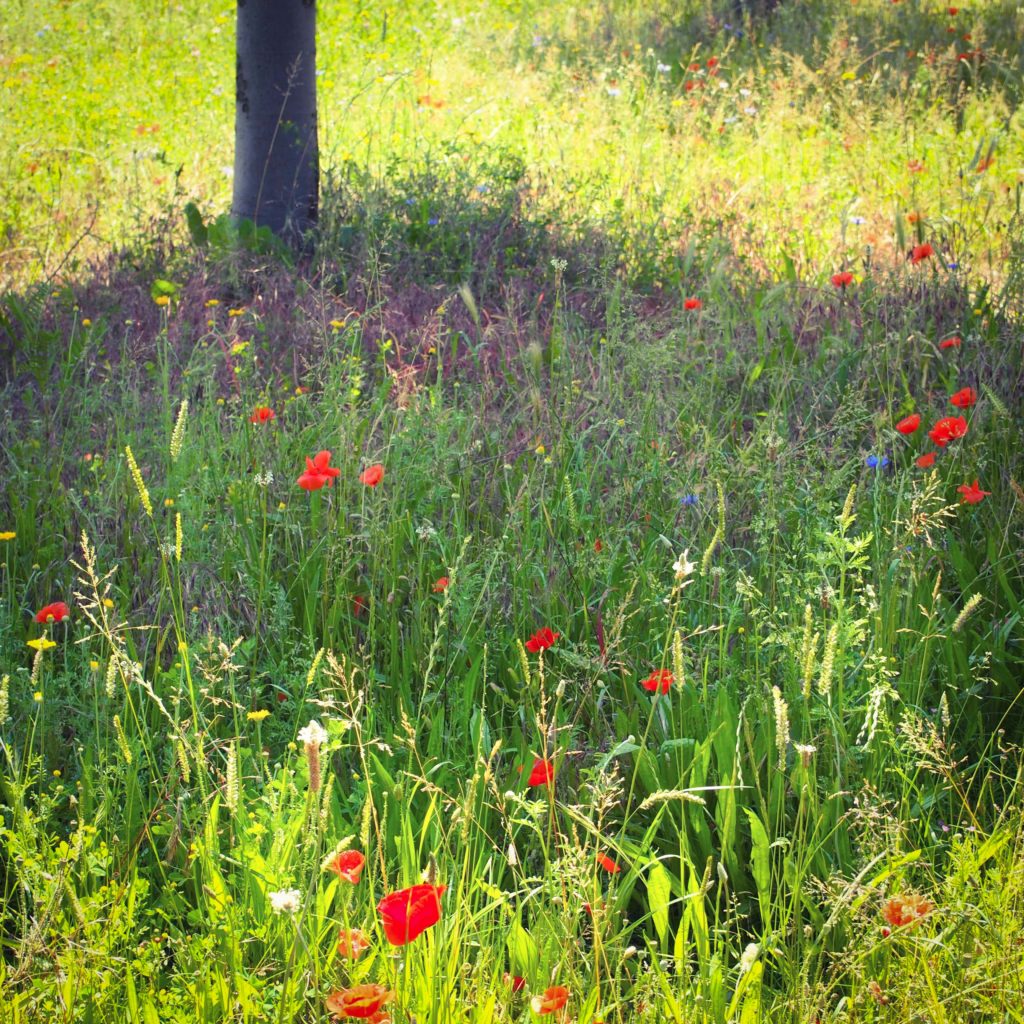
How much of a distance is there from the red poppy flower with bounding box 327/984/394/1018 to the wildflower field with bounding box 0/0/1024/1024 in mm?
17

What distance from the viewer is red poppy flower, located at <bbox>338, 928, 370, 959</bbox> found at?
45.8 inches

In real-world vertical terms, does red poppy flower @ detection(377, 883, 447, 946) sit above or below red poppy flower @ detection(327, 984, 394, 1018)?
above

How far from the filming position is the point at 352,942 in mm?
1176

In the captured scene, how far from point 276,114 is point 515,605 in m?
3.23

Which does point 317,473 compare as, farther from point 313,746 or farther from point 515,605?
point 313,746

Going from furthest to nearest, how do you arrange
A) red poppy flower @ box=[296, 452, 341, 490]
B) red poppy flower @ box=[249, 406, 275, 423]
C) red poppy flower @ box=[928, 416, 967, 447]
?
red poppy flower @ box=[249, 406, 275, 423] < red poppy flower @ box=[928, 416, 967, 447] < red poppy flower @ box=[296, 452, 341, 490]

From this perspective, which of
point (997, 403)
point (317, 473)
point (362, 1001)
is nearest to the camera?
point (362, 1001)

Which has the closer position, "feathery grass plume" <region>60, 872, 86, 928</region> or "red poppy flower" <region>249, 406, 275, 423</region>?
"feathery grass plume" <region>60, 872, 86, 928</region>

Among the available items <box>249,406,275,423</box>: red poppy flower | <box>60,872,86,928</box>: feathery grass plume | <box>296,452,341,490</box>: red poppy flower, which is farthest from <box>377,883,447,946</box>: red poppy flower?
<box>249,406,275,423</box>: red poppy flower

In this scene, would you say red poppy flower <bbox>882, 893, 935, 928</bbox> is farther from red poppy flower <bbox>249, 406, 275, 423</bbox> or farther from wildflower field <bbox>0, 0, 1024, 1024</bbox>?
red poppy flower <bbox>249, 406, 275, 423</bbox>

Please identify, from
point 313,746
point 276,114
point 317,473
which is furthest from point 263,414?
point 276,114

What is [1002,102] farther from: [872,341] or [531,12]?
[531,12]

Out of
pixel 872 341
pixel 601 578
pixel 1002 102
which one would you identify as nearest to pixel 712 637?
pixel 601 578

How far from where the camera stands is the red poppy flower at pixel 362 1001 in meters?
1.04
